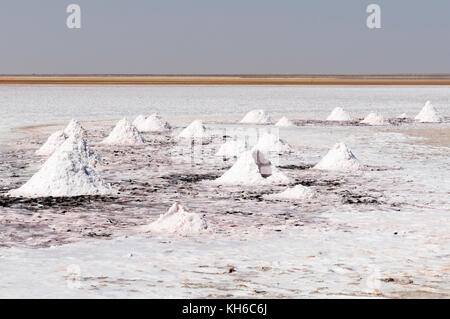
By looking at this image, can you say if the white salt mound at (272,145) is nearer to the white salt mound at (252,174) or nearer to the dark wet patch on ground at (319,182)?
the dark wet patch on ground at (319,182)

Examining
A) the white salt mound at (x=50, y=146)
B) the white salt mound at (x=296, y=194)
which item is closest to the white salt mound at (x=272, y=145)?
the white salt mound at (x=50, y=146)

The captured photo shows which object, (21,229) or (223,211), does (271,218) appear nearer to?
(223,211)

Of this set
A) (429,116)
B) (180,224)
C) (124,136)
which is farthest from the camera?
(429,116)

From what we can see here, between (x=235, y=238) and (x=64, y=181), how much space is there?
4.03m

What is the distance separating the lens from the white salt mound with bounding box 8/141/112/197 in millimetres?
10844

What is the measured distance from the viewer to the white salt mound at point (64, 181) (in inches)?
427

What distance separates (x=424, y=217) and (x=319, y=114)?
2488 cm

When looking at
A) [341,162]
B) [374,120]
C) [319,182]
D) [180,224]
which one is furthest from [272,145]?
[374,120]

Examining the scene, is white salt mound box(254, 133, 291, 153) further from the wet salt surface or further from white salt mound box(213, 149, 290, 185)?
white salt mound box(213, 149, 290, 185)

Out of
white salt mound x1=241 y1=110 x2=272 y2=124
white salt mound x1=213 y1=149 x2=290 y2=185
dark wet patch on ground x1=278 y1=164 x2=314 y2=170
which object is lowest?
dark wet patch on ground x1=278 y1=164 x2=314 y2=170

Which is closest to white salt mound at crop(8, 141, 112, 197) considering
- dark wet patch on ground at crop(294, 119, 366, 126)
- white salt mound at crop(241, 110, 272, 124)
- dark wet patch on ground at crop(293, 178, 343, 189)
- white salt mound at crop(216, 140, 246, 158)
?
dark wet patch on ground at crop(293, 178, 343, 189)

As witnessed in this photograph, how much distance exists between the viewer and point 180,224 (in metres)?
8.33

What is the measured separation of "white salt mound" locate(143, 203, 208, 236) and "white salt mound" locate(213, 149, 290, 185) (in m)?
3.75

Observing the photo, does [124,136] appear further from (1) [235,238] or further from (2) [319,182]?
(1) [235,238]
